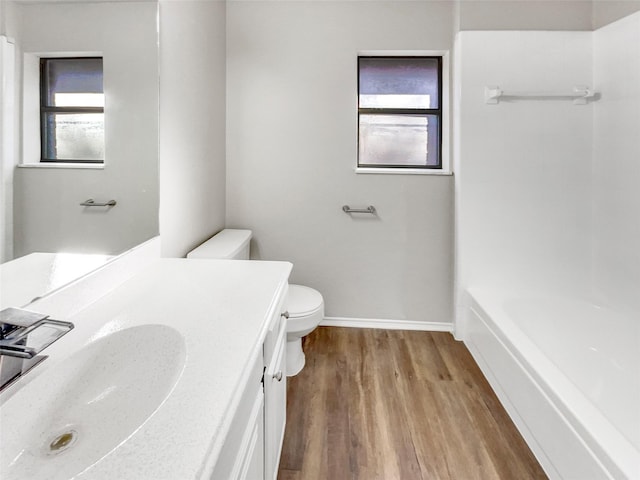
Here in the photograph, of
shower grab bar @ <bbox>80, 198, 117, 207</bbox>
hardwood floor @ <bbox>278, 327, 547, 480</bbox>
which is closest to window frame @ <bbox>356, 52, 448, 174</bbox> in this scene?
hardwood floor @ <bbox>278, 327, 547, 480</bbox>

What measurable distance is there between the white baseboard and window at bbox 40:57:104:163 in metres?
2.08

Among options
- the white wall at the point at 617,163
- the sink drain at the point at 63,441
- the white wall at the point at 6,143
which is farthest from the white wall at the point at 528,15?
the sink drain at the point at 63,441

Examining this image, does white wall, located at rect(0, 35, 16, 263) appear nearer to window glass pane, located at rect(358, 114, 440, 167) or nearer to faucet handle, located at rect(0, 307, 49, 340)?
faucet handle, located at rect(0, 307, 49, 340)

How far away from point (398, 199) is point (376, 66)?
3.37 feet

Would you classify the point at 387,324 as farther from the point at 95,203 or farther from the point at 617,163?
the point at 95,203

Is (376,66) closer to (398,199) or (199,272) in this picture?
(398,199)

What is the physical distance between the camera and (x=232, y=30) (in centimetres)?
270

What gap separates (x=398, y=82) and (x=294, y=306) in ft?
6.12

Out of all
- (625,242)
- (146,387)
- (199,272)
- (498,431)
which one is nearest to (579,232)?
(625,242)

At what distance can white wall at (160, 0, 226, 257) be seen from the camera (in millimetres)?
1739

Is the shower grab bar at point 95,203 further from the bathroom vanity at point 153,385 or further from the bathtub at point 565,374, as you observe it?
the bathtub at point 565,374

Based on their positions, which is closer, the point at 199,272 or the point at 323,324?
the point at 199,272

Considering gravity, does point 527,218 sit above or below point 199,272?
above

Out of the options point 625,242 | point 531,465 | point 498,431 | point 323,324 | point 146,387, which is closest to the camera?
point 146,387
